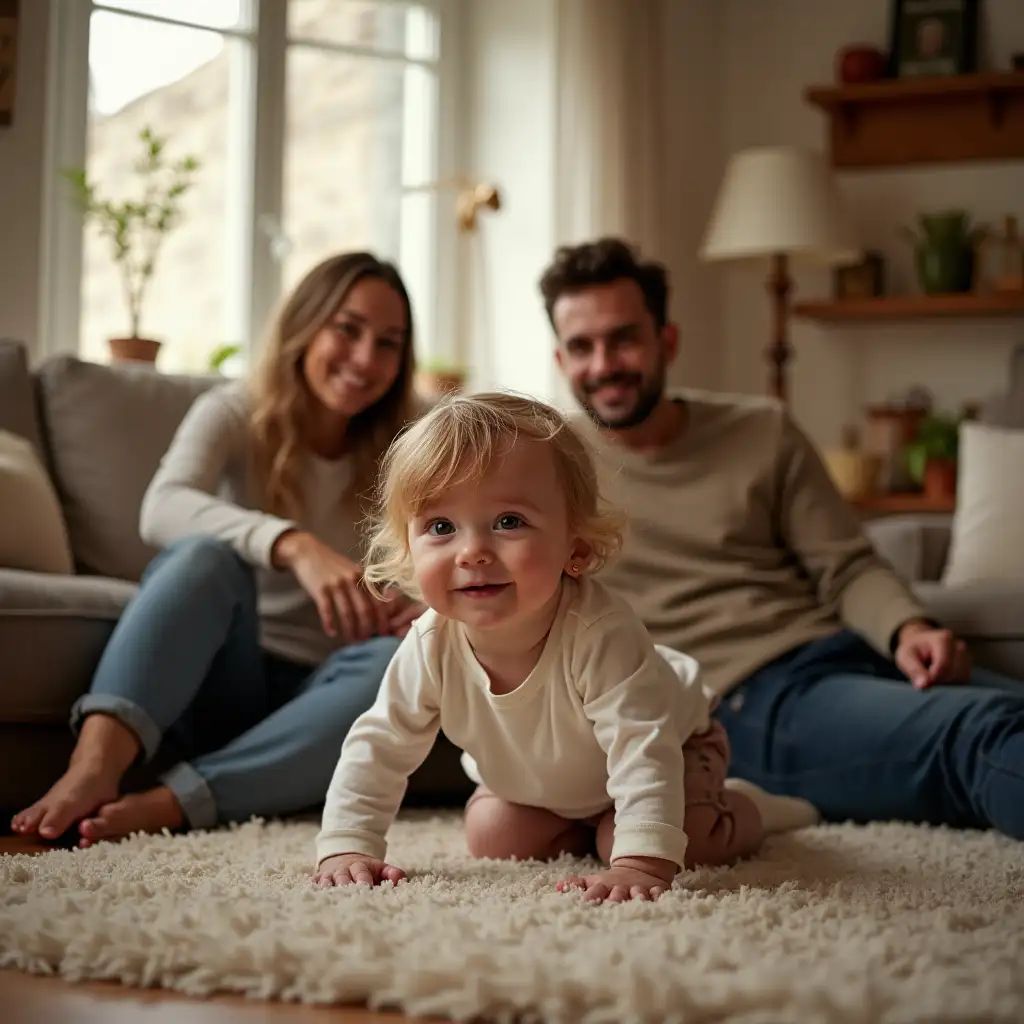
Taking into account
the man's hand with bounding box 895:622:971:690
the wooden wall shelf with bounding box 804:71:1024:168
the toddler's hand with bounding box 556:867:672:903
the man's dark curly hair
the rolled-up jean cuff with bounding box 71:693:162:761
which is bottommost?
the toddler's hand with bounding box 556:867:672:903

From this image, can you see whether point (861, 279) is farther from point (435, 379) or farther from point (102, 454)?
point (102, 454)

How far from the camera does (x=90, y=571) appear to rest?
8.73 ft

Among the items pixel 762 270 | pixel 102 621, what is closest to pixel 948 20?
pixel 762 270

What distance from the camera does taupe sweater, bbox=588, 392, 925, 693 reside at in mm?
2281

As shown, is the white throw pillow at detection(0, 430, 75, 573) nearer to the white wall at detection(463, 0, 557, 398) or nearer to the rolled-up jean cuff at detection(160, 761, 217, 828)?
the rolled-up jean cuff at detection(160, 761, 217, 828)

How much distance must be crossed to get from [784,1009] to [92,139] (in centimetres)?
308

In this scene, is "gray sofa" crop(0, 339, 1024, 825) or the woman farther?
"gray sofa" crop(0, 339, 1024, 825)

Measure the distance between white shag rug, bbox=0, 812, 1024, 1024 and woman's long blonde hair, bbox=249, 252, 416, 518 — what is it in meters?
0.78

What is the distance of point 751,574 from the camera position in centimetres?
232

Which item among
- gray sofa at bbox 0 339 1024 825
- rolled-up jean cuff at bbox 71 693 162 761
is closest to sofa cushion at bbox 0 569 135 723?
gray sofa at bbox 0 339 1024 825

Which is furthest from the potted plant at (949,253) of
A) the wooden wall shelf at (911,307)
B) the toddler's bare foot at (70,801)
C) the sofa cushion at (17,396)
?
the toddler's bare foot at (70,801)

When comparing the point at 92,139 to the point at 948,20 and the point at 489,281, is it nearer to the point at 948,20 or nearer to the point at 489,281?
the point at 489,281

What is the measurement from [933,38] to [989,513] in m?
2.07

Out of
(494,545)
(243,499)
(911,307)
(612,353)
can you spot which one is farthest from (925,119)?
(494,545)
